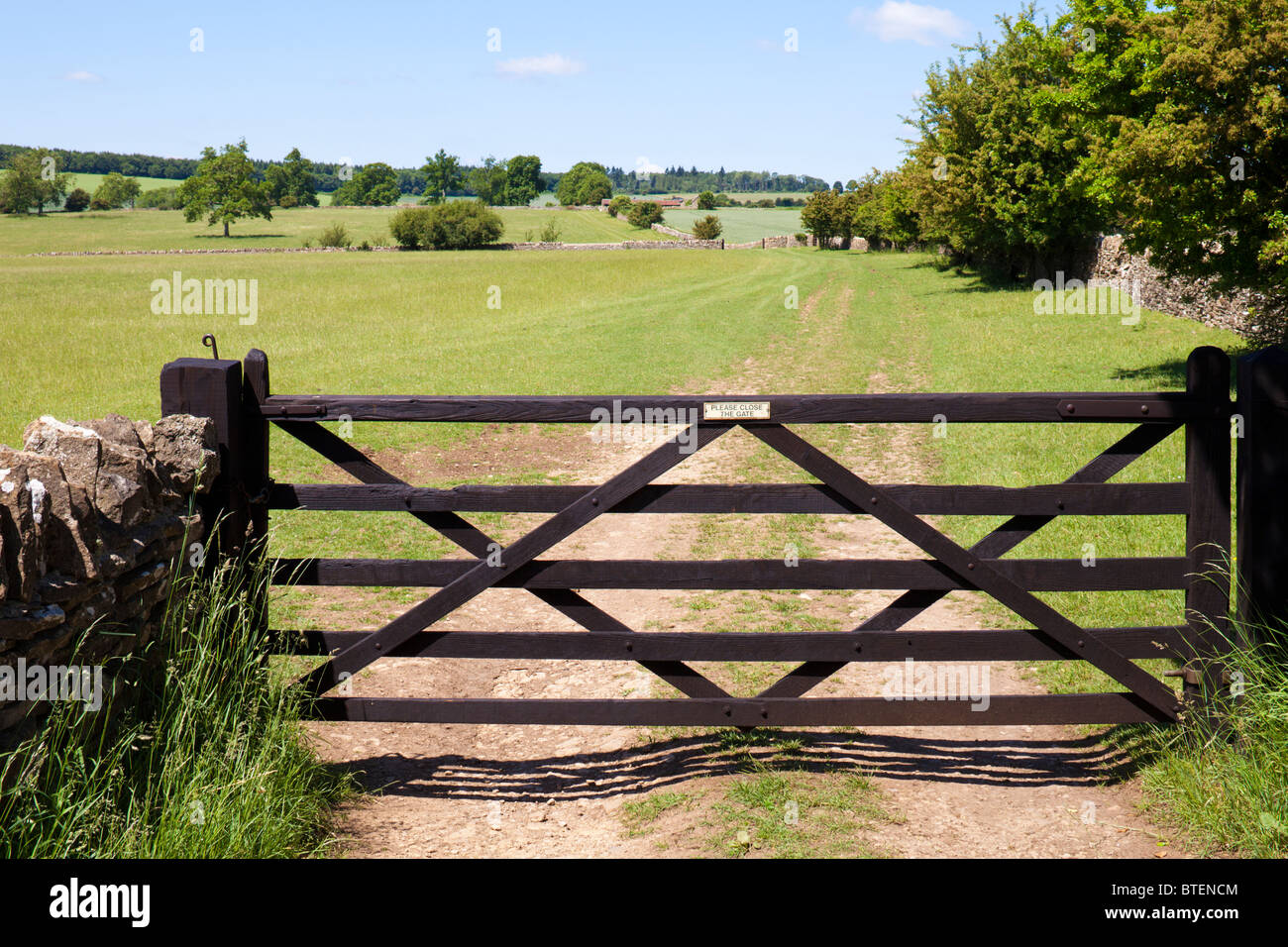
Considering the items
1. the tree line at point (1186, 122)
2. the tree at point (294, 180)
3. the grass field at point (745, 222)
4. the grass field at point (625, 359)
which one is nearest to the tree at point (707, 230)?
the grass field at point (745, 222)

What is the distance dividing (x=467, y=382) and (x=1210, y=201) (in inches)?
520

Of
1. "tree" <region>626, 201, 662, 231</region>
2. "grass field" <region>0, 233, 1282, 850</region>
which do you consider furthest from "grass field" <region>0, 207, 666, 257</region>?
"grass field" <region>0, 233, 1282, 850</region>

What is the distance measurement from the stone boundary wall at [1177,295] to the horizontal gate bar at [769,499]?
1651 cm

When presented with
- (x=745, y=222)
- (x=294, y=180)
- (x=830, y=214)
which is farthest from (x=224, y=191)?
(x=745, y=222)

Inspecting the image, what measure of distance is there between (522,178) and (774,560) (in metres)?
185

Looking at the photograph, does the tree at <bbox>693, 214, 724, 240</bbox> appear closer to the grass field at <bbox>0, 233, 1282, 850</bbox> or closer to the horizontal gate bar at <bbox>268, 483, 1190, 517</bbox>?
the grass field at <bbox>0, 233, 1282, 850</bbox>

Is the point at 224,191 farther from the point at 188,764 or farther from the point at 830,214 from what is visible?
the point at 188,764

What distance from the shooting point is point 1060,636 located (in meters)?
4.91

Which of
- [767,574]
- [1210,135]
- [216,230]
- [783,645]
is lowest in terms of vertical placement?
[783,645]

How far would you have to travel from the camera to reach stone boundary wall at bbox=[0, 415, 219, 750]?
3.36m

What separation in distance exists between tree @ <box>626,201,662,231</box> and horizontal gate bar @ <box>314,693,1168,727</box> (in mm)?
143064

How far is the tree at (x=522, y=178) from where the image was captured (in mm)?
180000

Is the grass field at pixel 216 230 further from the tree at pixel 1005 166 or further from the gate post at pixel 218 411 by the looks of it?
the gate post at pixel 218 411

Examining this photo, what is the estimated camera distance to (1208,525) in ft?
15.8
